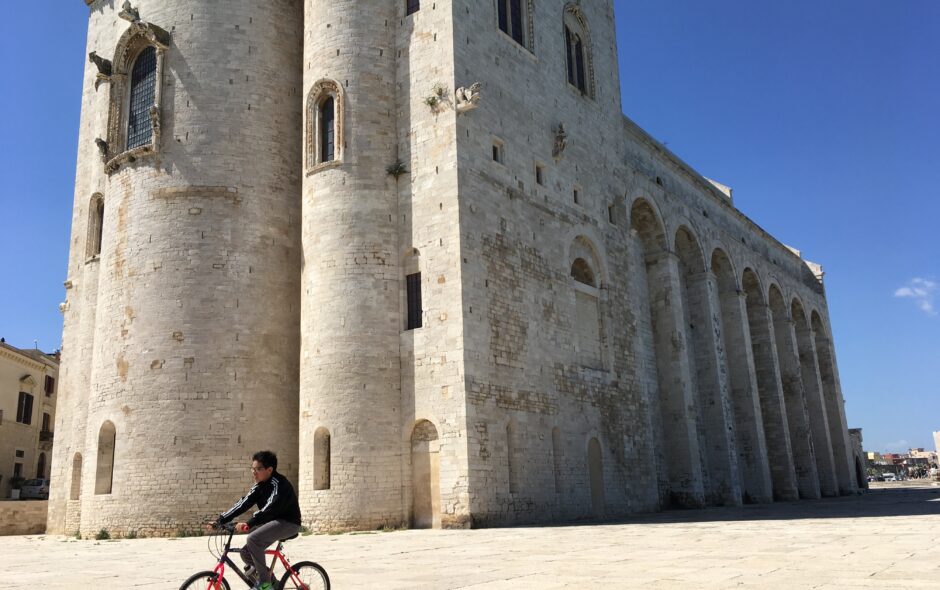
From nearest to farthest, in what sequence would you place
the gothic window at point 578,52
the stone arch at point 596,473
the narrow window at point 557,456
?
1. the narrow window at point 557,456
2. the stone arch at point 596,473
3. the gothic window at point 578,52

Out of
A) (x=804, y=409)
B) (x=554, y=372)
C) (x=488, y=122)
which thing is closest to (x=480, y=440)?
(x=554, y=372)

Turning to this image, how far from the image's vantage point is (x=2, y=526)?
22.8m

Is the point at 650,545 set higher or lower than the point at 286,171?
lower

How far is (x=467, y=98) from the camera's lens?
60.0 ft

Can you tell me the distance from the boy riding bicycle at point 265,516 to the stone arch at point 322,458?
11.2 m

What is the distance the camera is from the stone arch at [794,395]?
35.1 m

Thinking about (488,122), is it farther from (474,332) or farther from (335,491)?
(335,491)

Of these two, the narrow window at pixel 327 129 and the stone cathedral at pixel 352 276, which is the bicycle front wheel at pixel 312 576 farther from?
the narrow window at pixel 327 129

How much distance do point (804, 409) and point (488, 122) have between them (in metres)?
24.7

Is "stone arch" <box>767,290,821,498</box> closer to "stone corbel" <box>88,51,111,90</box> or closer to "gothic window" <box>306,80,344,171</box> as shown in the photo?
"gothic window" <box>306,80,344,171</box>

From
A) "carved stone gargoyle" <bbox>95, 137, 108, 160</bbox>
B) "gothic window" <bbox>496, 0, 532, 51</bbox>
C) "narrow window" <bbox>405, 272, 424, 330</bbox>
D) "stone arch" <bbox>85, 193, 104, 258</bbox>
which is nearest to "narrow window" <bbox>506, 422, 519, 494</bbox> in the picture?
"narrow window" <bbox>405, 272, 424, 330</bbox>

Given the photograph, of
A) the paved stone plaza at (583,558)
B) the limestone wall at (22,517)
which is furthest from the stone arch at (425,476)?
the limestone wall at (22,517)

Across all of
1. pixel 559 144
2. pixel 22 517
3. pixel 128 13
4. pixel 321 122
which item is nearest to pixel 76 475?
pixel 22 517

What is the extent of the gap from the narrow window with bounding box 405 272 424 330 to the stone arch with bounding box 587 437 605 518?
5.86m
